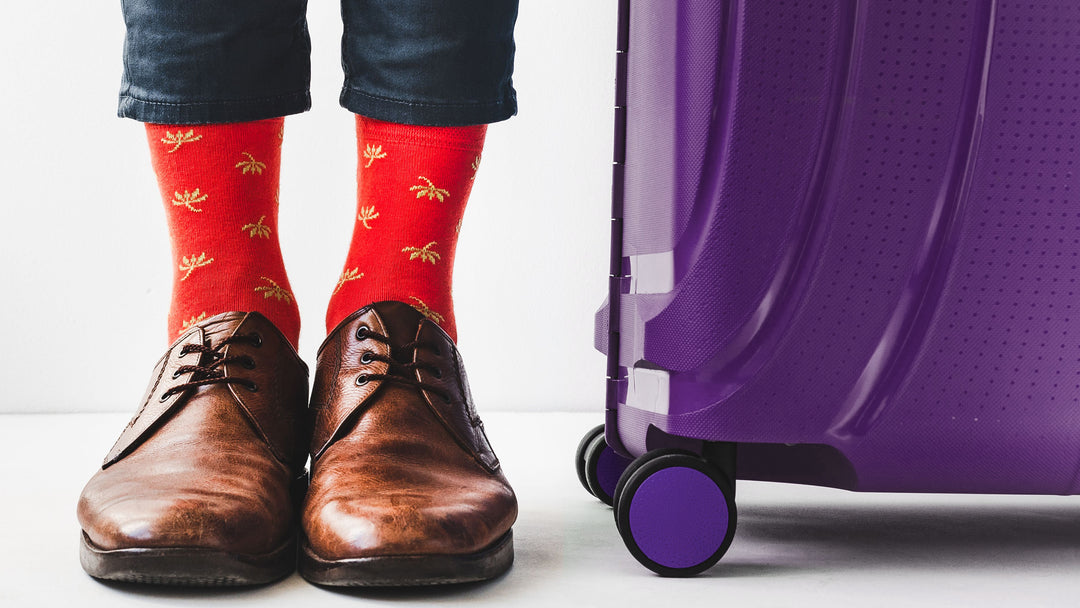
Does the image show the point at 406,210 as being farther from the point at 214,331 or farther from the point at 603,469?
the point at 603,469

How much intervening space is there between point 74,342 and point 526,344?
28.9 inches

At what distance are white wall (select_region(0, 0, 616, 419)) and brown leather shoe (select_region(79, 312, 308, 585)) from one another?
2.82 feet

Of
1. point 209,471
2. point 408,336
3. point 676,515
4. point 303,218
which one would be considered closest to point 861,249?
point 676,515

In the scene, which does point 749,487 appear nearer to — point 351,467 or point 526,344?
point 351,467

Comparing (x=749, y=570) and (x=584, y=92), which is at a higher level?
(x=584, y=92)

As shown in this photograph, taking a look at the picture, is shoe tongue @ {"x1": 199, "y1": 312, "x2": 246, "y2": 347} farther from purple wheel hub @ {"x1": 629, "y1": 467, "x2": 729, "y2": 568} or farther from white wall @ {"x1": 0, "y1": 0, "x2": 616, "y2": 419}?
white wall @ {"x1": 0, "y1": 0, "x2": 616, "y2": 419}

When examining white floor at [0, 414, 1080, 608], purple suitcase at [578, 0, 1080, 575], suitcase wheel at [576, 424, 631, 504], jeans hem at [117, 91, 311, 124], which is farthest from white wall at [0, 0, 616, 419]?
purple suitcase at [578, 0, 1080, 575]

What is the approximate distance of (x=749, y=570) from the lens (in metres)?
0.70

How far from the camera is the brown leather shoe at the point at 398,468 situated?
60 centimetres

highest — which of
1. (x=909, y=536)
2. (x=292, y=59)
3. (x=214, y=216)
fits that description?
(x=292, y=59)

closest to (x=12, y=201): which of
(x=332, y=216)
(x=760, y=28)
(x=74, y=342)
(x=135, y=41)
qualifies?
(x=74, y=342)

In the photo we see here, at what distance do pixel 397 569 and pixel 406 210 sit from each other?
13.2 inches

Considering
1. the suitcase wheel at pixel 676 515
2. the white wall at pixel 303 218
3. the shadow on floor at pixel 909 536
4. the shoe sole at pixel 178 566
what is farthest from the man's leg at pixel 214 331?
the white wall at pixel 303 218

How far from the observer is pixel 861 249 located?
66 centimetres
